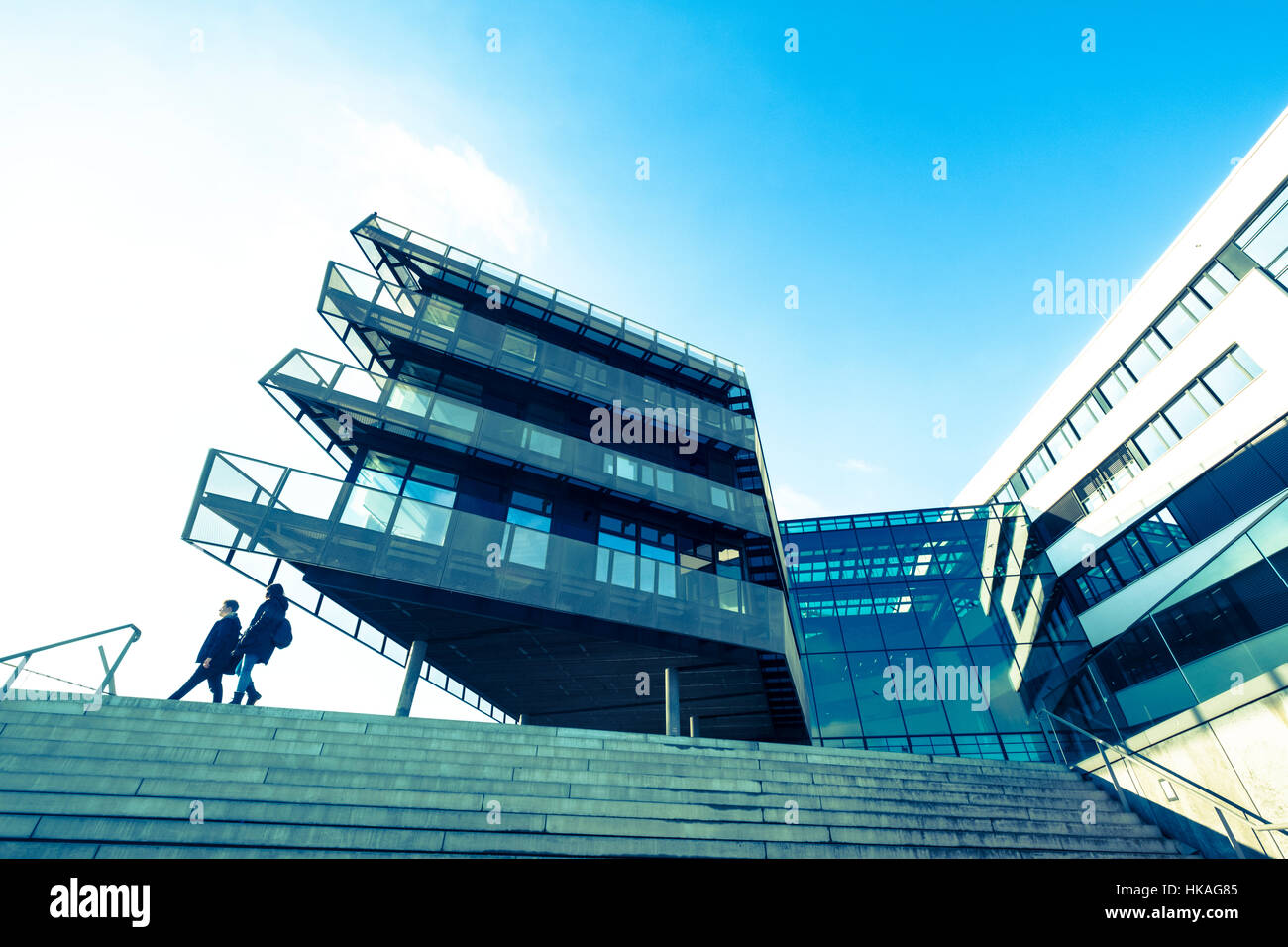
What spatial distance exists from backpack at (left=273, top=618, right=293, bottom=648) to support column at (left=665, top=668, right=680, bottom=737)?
684 centimetres

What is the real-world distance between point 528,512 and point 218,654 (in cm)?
667

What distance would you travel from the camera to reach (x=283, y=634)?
9.12 metres

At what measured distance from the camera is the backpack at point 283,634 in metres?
9.04

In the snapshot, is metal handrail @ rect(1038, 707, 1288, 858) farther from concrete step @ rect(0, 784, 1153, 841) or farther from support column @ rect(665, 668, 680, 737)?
support column @ rect(665, 668, 680, 737)

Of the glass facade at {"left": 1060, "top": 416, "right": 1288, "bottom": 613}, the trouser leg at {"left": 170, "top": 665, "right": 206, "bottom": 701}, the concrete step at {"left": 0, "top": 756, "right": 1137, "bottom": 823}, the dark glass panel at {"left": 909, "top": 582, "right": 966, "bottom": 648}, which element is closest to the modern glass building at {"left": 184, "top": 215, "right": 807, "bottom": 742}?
the trouser leg at {"left": 170, "top": 665, "right": 206, "bottom": 701}

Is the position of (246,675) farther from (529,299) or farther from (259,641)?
(529,299)

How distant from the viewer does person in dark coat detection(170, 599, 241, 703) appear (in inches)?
324

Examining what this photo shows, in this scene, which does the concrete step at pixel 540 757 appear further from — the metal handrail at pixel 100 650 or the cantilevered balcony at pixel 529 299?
the cantilevered balcony at pixel 529 299

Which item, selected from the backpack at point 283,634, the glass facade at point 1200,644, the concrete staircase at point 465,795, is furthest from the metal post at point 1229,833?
the backpack at point 283,634

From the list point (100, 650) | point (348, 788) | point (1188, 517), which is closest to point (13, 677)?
point (100, 650)
